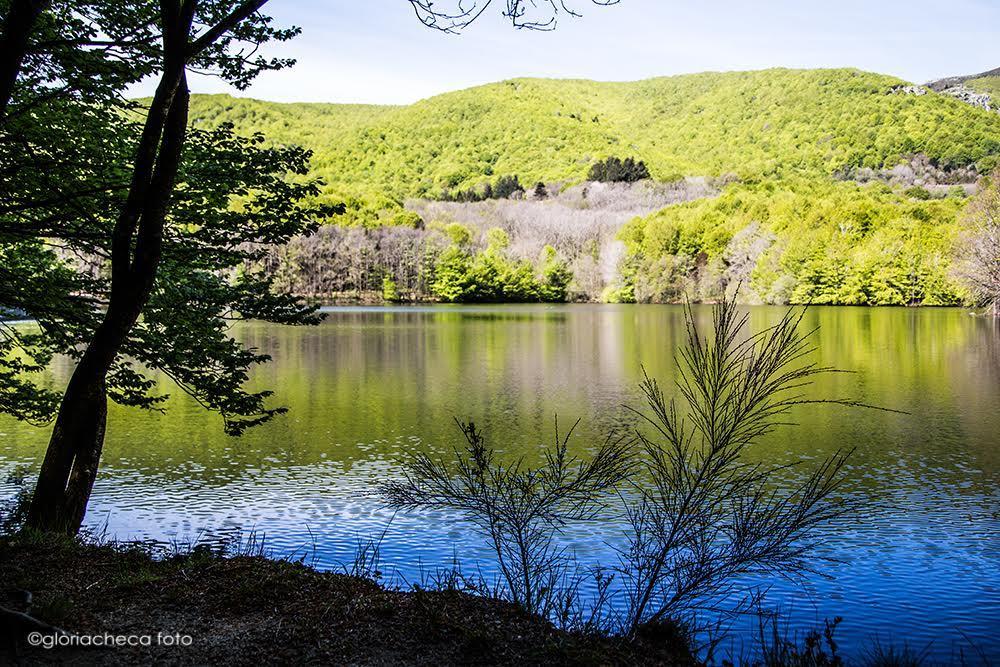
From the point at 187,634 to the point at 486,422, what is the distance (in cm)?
1212

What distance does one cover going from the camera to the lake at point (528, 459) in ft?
24.9

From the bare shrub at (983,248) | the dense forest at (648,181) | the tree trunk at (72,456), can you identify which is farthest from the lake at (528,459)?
the bare shrub at (983,248)

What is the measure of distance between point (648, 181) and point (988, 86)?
9185 centimetres

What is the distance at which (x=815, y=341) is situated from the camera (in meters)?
32.5

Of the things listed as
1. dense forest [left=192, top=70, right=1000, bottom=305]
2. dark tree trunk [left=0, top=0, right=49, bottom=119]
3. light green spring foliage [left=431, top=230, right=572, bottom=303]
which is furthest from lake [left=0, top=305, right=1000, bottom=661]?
light green spring foliage [left=431, top=230, right=572, bottom=303]

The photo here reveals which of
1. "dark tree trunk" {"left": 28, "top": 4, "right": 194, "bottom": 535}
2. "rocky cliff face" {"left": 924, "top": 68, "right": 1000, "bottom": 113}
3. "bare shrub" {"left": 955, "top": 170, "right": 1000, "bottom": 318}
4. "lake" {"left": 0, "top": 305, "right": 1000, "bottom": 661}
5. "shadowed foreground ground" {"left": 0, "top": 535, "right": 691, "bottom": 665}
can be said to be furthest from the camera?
"rocky cliff face" {"left": 924, "top": 68, "right": 1000, "bottom": 113}

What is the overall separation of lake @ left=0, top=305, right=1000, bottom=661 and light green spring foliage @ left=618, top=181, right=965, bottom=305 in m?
40.2

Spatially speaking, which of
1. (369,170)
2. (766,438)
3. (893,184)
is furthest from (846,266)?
(369,170)

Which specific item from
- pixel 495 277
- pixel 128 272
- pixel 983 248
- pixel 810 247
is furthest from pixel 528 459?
pixel 495 277

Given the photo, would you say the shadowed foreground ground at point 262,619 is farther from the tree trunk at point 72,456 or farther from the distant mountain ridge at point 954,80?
the distant mountain ridge at point 954,80

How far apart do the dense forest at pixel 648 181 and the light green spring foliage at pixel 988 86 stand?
26.8 m

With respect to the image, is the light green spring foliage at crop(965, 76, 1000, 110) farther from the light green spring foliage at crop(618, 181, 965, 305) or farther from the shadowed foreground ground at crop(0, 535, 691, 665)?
the shadowed foreground ground at crop(0, 535, 691, 665)

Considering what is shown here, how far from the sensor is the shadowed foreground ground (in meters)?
4.04

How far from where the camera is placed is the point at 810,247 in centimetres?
7162
